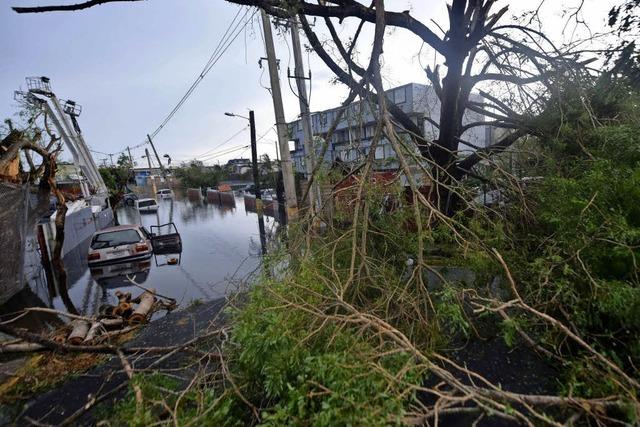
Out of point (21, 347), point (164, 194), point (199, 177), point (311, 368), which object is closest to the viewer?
point (311, 368)

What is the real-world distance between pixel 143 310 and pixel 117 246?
432cm

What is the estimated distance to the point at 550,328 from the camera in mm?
2787

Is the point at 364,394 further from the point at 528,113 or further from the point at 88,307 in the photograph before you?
the point at 88,307

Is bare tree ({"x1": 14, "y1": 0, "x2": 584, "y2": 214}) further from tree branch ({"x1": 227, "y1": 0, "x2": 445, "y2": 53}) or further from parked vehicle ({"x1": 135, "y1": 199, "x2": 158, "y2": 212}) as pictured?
parked vehicle ({"x1": 135, "y1": 199, "x2": 158, "y2": 212})

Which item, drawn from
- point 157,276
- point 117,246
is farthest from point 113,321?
point 117,246

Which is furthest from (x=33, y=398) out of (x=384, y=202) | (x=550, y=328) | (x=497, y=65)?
(x=497, y=65)

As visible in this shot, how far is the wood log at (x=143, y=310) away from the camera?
6090mm

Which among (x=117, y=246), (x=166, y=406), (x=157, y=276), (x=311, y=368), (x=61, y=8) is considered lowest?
(x=157, y=276)

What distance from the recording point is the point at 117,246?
31.4 ft

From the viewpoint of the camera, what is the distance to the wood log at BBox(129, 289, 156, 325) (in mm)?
6090

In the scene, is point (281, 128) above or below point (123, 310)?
above

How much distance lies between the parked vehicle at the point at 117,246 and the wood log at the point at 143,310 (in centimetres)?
346

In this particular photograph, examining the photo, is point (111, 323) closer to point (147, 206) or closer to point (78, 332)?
point (78, 332)

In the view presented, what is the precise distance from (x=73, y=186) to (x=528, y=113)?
38.2 meters
